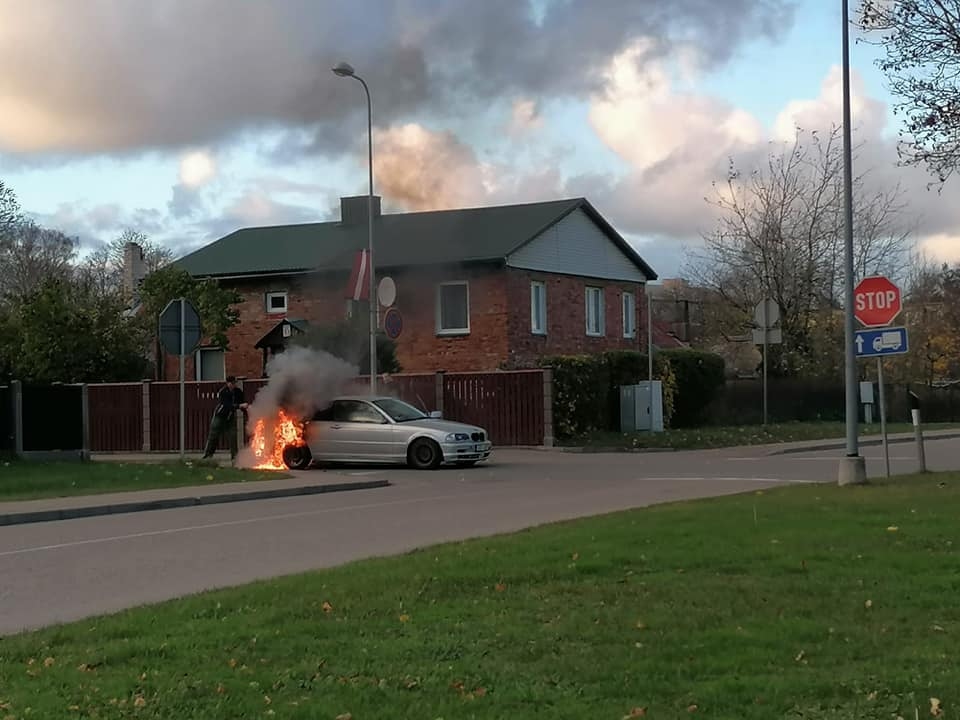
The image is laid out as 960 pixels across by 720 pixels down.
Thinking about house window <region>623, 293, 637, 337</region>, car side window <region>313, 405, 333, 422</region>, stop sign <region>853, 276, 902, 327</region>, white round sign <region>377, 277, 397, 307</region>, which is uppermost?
house window <region>623, 293, 637, 337</region>

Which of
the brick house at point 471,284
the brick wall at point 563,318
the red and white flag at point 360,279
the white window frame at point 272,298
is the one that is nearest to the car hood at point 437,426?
the red and white flag at point 360,279

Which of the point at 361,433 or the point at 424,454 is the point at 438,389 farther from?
the point at 424,454

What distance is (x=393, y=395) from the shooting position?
30547 millimetres

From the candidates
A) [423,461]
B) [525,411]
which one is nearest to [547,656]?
[423,461]

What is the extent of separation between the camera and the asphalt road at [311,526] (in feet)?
32.2

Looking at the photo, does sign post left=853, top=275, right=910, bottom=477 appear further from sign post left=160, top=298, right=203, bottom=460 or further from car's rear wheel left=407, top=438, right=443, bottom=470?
sign post left=160, top=298, right=203, bottom=460

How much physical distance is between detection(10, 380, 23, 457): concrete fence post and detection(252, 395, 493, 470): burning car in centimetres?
464

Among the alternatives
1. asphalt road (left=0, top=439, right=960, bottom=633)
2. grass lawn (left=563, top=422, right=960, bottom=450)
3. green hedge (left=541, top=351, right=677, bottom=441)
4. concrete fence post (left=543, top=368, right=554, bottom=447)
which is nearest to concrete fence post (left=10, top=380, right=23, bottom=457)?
asphalt road (left=0, top=439, right=960, bottom=633)

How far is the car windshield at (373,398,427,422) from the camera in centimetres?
2389

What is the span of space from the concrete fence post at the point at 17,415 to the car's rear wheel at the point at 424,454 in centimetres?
784

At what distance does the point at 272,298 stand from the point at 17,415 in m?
15.7

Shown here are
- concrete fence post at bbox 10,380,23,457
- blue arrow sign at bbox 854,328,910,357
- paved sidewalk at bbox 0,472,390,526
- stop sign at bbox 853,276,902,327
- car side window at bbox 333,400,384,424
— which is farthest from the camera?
car side window at bbox 333,400,384,424

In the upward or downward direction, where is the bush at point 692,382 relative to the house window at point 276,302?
downward

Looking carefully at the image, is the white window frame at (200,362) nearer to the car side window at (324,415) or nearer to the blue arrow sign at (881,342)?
the car side window at (324,415)
